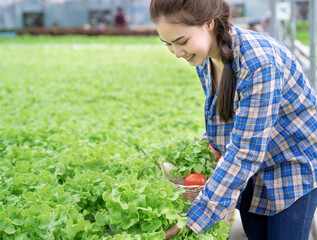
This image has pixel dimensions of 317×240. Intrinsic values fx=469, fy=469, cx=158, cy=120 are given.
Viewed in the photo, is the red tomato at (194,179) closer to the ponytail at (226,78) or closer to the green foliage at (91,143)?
the green foliage at (91,143)

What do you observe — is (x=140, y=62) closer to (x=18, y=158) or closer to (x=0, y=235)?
(x=18, y=158)

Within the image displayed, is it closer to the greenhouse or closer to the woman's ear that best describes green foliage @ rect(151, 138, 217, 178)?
the greenhouse

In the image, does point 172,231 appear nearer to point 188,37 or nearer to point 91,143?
point 188,37

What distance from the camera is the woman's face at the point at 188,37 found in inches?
82.6

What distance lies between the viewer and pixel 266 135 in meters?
2.07

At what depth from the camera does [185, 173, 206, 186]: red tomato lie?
2625 millimetres

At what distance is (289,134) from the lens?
2.25m

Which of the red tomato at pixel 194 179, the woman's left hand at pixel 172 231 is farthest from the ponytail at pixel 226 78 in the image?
the woman's left hand at pixel 172 231

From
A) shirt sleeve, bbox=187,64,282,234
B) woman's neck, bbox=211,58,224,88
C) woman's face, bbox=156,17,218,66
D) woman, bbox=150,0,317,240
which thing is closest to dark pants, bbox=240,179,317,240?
woman, bbox=150,0,317,240

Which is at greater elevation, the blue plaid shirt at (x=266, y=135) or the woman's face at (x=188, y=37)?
the woman's face at (x=188, y=37)

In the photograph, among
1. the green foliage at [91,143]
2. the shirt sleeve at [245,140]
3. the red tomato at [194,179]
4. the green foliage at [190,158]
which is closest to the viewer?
the shirt sleeve at [245,140]

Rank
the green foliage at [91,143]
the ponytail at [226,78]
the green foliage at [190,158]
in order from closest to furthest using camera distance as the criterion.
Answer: the ponytail at [226,78] → the green foliage at [91,143] → the green foliage at [190,158]

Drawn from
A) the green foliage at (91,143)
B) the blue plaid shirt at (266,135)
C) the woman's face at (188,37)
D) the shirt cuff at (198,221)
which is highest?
the woman's face at (188,37)

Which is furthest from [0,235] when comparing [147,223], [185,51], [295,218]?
[295,218]
